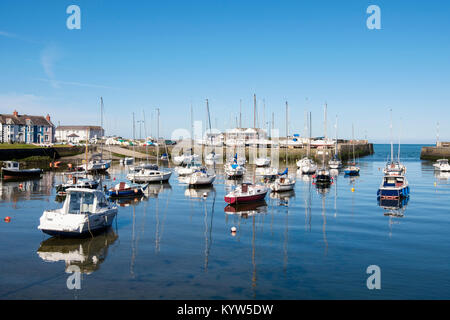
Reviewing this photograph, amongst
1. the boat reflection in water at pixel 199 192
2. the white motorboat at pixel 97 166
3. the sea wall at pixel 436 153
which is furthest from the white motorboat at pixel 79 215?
the sea wall at pixel 436 153

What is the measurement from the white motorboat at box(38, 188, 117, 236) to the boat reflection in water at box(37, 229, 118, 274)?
0.59 m

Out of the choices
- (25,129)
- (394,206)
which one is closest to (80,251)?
(394,206)

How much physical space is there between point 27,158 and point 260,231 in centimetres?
5839

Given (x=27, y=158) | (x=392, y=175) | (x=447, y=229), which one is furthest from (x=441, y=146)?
(x=27, y=158)

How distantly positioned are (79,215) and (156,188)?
2466cm

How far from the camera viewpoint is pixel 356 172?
66625mm

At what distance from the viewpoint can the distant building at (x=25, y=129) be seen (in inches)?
4028

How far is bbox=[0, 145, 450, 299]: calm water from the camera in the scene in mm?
15329

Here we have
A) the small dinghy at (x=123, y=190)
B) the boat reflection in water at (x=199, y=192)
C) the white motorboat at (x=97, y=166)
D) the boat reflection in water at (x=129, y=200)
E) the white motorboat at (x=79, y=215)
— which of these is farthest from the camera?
the white motorboat at (x=97, y=166)

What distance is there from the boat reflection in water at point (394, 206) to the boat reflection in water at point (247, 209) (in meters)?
10.2

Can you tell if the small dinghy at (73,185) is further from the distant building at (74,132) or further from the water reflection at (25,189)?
the distant building at (74,132)
